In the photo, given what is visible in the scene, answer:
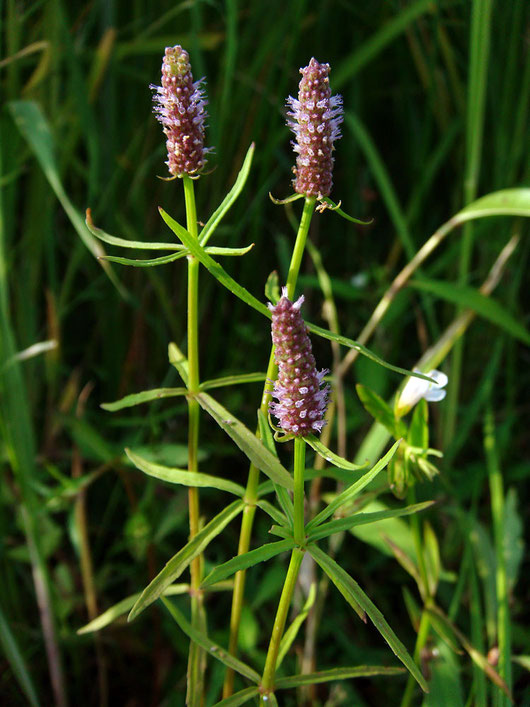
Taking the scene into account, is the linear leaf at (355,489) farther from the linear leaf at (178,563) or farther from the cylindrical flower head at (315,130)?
the cylindrical flower head at (315,130)

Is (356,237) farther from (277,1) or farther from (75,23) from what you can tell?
(75,23)

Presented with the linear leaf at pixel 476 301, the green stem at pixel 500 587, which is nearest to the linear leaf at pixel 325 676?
the green stem at pixel 500 587

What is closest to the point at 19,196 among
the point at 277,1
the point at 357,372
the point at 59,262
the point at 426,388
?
the point at 59,262

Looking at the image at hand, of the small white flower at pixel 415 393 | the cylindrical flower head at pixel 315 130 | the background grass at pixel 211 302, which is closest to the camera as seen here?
the cylindrical flower head at pixel 315 130

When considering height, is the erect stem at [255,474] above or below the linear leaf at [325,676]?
above

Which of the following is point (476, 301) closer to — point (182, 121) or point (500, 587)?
point (500, 587)

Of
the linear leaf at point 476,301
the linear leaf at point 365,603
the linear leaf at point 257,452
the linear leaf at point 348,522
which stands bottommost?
the linear leaf at point 365,603

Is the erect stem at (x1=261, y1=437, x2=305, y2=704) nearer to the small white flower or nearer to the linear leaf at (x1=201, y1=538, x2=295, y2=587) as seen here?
the linear leaf at (x1=201, y1=538, x2=295, y2=587)

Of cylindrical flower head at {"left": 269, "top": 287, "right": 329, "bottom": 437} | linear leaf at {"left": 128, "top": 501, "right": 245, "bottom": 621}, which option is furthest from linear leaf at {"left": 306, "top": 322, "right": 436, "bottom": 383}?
linear leaf at {"left": 128, "top": 501, "right": 245, "bottom": 621}
